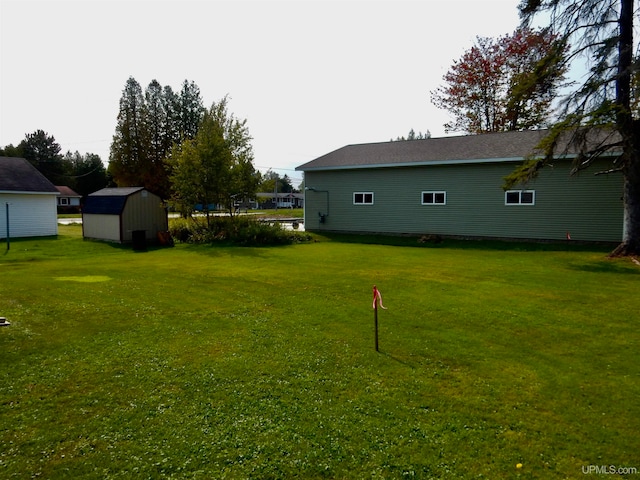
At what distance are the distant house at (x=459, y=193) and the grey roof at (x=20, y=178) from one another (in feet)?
44.1

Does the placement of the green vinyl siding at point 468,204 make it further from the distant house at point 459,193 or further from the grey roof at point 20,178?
the grey roof at point 20,178

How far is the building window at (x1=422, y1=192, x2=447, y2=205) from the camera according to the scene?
1841 centimetres

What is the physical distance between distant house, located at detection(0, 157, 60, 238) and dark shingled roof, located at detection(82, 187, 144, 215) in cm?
344

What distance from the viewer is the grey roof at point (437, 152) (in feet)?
56.2

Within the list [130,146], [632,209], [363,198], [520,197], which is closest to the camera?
[632,209]

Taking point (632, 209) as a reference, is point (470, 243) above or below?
below

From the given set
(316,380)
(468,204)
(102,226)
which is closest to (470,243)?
(468,204)

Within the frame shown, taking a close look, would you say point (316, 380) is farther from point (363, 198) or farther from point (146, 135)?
point (146, 135)

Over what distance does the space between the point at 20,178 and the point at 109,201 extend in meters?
6.65

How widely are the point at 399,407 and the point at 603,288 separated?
6.84 metres

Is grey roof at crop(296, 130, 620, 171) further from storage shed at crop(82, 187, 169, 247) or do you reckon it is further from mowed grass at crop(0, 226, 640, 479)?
mowed grass at crop(0, 226, 640, 479)

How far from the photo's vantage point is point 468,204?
1777 cm

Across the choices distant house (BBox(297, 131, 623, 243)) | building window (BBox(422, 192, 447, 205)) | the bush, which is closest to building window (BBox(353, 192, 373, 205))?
distant house (BBox(297, 131, 623, 243))

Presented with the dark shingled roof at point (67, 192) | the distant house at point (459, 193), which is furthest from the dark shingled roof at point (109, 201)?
the dark shingled roof at point (67, 192)
